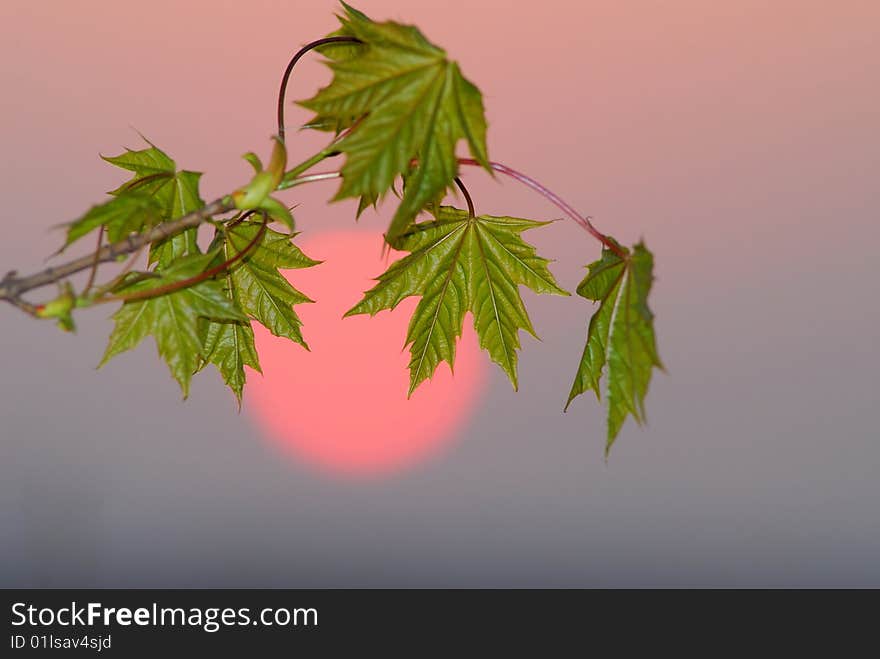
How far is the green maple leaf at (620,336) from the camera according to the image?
49 centimetres

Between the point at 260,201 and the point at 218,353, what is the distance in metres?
0.31

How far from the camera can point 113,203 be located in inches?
18.5

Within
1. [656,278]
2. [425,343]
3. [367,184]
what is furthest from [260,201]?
[425,343]

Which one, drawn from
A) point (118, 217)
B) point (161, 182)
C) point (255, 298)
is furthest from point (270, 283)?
point (118, 217)

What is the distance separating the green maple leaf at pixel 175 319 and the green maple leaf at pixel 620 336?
0.22 meters

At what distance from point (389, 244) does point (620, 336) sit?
207mm

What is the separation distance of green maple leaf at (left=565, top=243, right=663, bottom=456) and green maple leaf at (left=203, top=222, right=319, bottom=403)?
0.25 metres

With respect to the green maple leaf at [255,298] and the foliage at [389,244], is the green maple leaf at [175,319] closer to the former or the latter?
the foliage at [389,244]

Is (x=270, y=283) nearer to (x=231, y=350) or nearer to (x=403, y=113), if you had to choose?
(x=231, y=350)

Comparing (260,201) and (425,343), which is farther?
(425,343)

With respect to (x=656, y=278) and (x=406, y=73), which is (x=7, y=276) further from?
(x=656, y=278)

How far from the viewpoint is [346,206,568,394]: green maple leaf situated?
75 centimetres

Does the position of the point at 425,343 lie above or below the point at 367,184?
above

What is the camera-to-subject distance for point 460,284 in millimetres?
789
